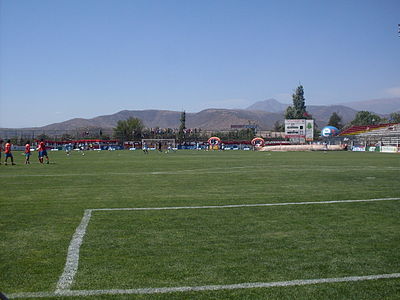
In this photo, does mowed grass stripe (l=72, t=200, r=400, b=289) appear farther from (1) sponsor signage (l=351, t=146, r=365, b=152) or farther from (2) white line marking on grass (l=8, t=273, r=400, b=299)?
(1) sponsor signage (l=351, t=146, r=365, b=152)

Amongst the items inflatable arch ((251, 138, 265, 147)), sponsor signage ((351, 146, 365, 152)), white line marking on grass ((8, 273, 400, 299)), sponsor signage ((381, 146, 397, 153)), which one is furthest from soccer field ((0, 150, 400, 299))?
inflatable arch ((251, 138, 265, 147))

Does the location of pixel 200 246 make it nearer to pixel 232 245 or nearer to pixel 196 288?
pixel 232 245

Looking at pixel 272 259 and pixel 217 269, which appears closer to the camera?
pixel 217 269

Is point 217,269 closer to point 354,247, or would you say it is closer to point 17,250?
point 354,247

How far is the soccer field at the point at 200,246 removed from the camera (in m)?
5.20

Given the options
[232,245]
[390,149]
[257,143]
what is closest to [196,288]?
[232,245]

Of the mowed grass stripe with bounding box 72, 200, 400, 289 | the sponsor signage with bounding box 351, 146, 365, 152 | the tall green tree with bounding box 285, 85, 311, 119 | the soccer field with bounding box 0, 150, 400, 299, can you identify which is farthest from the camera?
the tall green tree with bounding box 285, 85, 311, 119

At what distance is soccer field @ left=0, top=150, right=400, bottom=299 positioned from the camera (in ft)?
17.0

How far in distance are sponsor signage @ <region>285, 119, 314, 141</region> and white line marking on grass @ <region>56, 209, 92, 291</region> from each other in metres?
106

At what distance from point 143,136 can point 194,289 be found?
116m

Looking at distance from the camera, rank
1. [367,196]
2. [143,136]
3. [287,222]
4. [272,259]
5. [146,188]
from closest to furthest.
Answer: [272,259], [287,222], [367,196], [146,188], [143,136]

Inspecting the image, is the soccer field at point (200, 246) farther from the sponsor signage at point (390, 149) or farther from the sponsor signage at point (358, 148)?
the sponsor signage at point (358, 148)

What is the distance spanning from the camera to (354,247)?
7.01m

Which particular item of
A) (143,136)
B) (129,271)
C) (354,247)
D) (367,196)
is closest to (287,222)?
(354,247)
